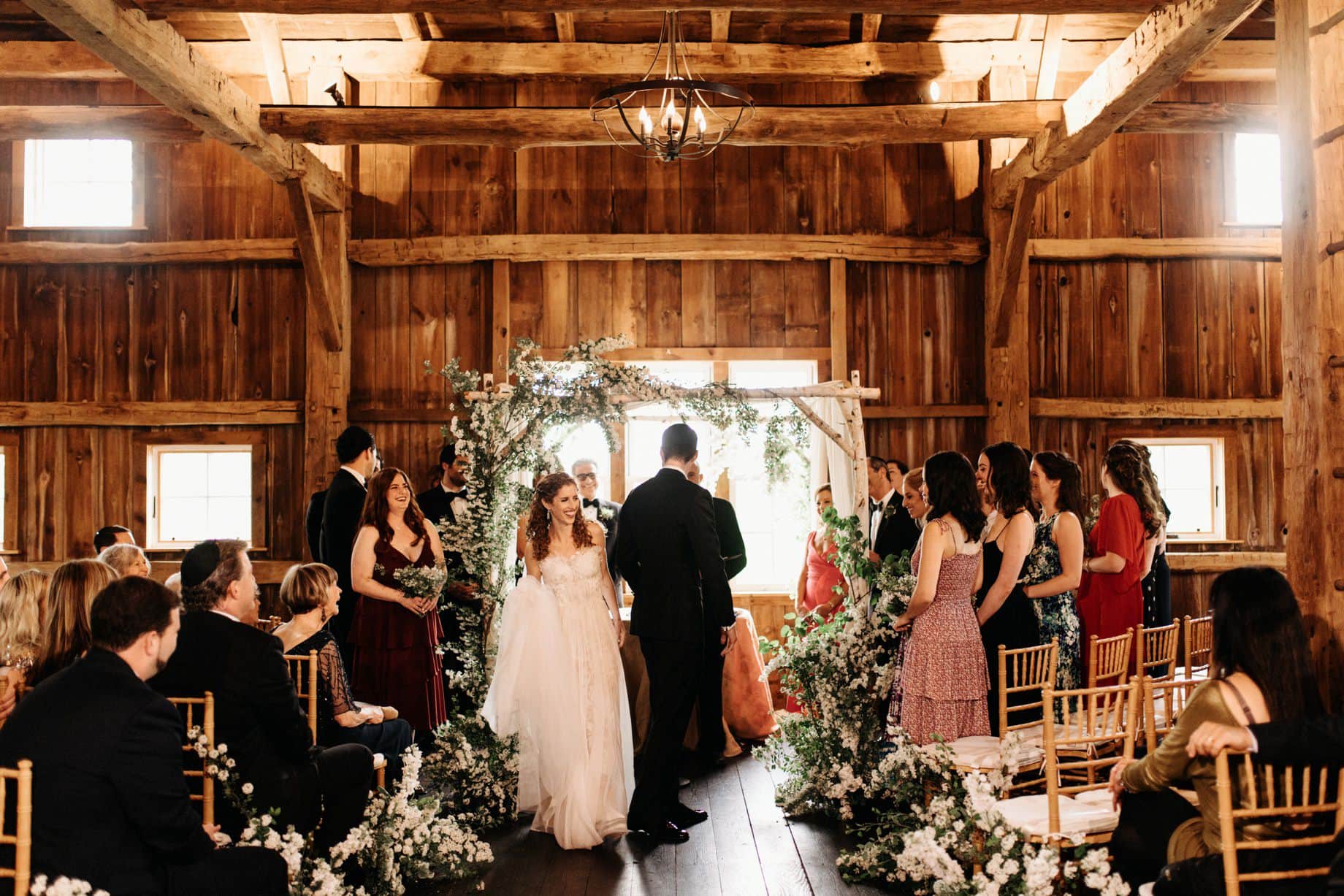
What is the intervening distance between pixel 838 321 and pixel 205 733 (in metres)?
5.73

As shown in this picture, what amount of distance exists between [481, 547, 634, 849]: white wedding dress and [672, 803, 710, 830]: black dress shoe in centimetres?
23

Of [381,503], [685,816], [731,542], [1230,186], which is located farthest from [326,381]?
[1230,186]

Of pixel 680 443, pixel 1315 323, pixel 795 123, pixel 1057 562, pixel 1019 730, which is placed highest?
pixel 795 123

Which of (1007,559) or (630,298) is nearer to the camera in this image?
(1007,559)

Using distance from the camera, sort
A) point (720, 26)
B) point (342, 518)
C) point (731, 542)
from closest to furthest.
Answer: point (342, 518) < point (731, 542) < point (720, 26)

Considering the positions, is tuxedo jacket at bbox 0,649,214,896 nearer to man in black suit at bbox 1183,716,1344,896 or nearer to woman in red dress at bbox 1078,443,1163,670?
man in black suit at bbox 1183,716,1344,896

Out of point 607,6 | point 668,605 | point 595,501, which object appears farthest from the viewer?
point 595,501

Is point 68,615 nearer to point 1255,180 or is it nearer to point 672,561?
point 672,561

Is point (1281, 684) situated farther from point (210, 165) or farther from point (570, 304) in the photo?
point (210, 165)

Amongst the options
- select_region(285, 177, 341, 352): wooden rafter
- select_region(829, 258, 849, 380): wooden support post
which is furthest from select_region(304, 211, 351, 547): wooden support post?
select_region(829, 258, 849, 380): wooden support post

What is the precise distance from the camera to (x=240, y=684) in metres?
3.40

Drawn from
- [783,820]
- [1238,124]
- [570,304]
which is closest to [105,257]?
[570,304]

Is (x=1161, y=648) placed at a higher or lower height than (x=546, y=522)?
lower

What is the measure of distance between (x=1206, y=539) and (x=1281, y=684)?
19.8ft
